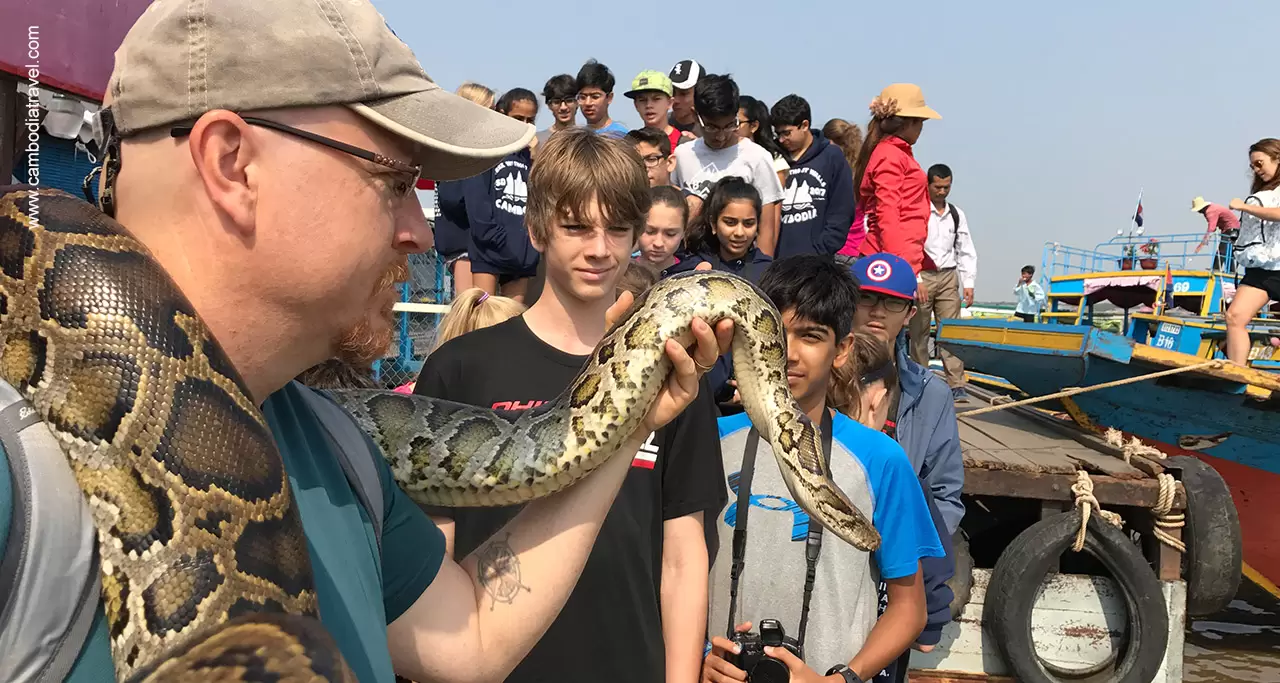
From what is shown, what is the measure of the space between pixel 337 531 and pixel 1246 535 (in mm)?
11488

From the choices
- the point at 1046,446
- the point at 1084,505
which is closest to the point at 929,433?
the point at 1084,505

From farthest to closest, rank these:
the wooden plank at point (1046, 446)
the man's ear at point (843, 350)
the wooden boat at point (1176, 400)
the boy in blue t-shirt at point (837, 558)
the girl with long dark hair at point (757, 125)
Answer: the wooden boat at point (1176, 400) < the girl with long dark hair at point (757, 125) < the wooden plank at point (1046, 446) < the man's ear at point (843, 350) < the boy in blue t-shirt at point (837, 558)

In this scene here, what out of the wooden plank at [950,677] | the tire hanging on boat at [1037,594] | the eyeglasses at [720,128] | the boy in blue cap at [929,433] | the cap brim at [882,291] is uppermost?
the eyeglasses at [720,128]

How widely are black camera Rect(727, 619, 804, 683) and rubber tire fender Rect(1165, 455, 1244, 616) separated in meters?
4.34

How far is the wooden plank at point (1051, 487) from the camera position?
630 cm

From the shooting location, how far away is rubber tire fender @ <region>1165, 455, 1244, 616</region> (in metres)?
6.38

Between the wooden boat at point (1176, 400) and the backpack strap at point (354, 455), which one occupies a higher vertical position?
the backpack strap at point (354, 455)

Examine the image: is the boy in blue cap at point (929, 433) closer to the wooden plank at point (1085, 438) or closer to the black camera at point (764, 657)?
the black camera at point (764, 657)

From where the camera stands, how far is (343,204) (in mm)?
1508

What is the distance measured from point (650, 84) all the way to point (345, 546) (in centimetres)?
766

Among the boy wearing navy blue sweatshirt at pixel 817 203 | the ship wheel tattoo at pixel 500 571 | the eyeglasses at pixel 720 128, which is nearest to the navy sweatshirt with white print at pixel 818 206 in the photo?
the boy wearing navy blue sweatshirt at pixel 817 203

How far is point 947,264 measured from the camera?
11281 mm

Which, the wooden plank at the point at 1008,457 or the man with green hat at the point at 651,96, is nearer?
the wooden plank at the point at 1008,457

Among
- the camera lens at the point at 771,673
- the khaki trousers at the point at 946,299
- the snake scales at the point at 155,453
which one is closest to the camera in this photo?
the snake scales at the point at 155,453
